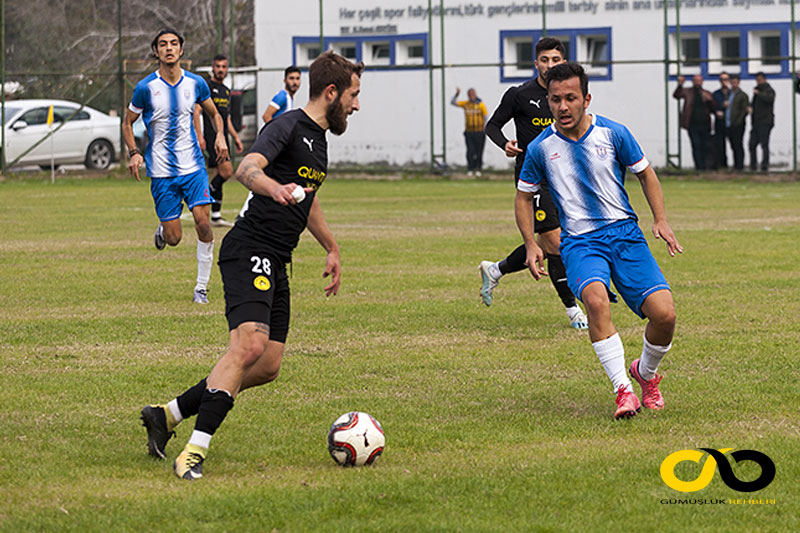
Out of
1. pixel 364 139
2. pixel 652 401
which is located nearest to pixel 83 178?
pixel 364 139

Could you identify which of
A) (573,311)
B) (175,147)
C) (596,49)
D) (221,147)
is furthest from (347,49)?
(573,311)

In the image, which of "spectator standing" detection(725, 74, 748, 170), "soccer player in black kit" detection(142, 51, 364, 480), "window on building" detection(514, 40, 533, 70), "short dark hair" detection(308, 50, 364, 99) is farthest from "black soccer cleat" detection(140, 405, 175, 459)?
"window on building" detection(514, 40, 533, 70)

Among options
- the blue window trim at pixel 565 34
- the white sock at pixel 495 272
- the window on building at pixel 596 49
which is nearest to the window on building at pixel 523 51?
the blue window trim at pixel 565 34

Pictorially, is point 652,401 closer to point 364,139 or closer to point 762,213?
point 762,213

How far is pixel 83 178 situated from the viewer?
30.9 metres

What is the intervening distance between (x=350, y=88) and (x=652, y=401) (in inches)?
94.1

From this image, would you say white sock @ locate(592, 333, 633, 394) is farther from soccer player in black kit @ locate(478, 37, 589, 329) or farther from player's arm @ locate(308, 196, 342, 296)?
soccer player in black kit @ locate(478, 37, 589, 329)

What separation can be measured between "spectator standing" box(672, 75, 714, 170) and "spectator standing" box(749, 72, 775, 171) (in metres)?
1.04

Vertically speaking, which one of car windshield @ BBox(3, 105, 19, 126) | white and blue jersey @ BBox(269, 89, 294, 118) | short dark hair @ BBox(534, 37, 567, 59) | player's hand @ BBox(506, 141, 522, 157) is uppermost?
car windshield @ BBox(3, 105, 19, 126)

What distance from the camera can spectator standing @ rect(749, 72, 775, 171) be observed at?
2856cm

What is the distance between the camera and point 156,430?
18.2ft

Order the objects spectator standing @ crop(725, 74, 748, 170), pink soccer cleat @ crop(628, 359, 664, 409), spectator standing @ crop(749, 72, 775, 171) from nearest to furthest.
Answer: pink soccer cleat @ crop(628, 359, 664, 409) → spectator standing @ crop(749, 72, 775, 171) → spectator standing @ crop(725, 74, 748, 170)

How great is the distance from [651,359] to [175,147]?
20.4ft

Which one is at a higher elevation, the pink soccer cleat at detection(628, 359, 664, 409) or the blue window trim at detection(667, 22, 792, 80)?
the blue window trim at detection(667, 22, 792, 80)
